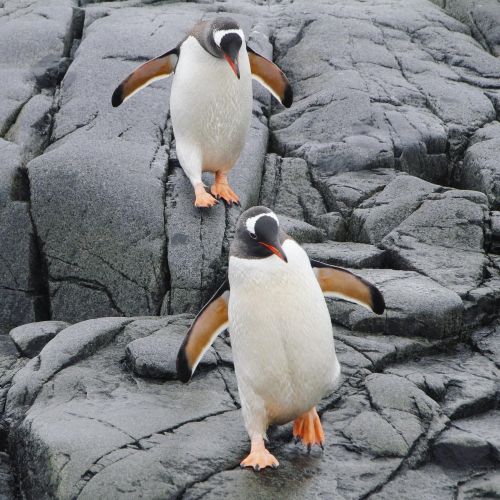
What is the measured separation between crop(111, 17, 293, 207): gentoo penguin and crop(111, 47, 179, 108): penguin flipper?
0.12 ft

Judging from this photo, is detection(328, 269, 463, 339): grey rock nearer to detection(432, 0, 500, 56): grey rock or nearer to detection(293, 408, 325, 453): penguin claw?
detection(293, 408, 325, 453): penguin claw

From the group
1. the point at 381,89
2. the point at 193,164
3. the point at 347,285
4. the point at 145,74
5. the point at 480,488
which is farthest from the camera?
the point at 381,89

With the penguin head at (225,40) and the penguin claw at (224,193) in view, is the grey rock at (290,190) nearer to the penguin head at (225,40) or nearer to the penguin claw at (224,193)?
the penguin claw at (224,193)

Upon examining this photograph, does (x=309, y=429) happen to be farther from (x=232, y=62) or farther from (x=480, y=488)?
(x=232, y=62)

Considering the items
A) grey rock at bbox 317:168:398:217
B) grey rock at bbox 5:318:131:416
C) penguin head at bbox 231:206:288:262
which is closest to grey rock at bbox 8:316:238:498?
grey rock at bbox 5:318:131:416

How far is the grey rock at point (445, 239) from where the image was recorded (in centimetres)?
607

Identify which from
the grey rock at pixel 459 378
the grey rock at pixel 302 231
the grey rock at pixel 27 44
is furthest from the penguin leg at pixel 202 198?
the grey rock at pixel 27 44

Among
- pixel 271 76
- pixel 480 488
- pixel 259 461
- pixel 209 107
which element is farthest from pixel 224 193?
pixel 480 488

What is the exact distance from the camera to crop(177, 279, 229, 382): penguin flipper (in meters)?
Answer: 4.54

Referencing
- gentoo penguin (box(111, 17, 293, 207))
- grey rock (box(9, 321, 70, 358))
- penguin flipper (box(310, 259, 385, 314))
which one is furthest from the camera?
gentoo penguin (box(111, 17, 293, 207))

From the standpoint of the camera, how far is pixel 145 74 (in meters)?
6.85

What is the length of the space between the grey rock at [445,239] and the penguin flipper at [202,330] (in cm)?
193

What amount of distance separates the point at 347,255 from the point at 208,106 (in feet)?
4.76

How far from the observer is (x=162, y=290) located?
6.33 m
